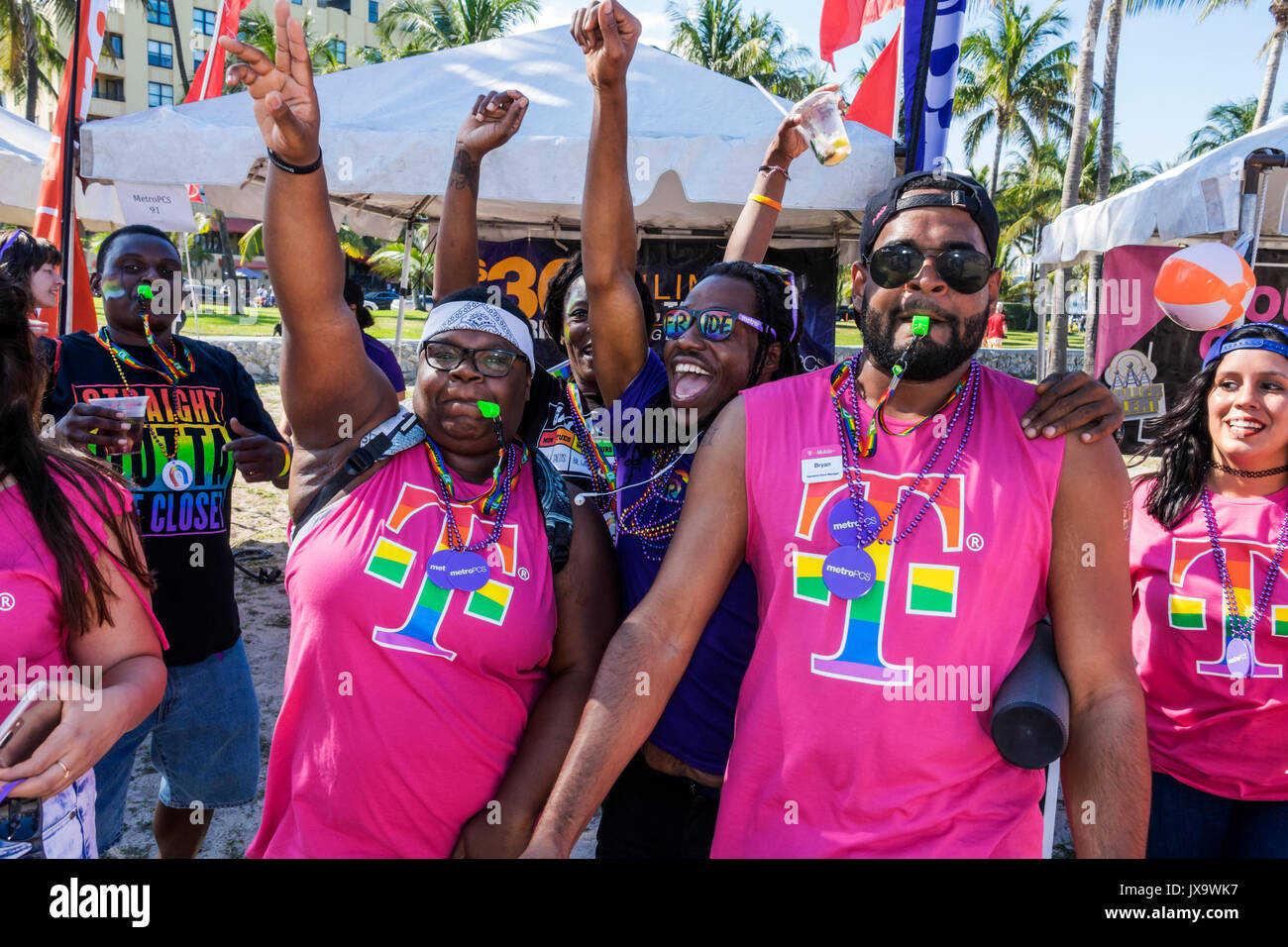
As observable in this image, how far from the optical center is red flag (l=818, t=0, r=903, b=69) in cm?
477

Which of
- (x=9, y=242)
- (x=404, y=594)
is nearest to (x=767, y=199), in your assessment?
(x=404, y=594)

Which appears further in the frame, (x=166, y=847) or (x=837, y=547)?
(x=166, y=847)

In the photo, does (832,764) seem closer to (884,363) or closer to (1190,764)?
(884,363)

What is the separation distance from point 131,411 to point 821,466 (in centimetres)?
223

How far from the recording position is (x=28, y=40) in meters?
28.8

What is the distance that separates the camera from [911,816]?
63.3 inches

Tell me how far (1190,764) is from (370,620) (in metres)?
2.35

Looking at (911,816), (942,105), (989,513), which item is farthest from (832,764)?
(942,105)

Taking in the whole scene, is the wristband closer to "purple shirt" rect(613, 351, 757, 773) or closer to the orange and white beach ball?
"purple shirt" rect(613, 351, 757, 773)

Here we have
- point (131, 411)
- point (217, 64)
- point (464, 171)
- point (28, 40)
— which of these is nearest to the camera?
point (131, 411)

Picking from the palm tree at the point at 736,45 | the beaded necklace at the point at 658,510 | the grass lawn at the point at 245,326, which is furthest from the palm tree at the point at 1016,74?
the beaded necklace at the point at 658,510

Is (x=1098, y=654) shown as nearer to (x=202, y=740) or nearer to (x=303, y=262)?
(x=303, y=262)
